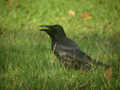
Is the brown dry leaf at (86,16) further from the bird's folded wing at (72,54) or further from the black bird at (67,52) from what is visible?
the bird's folded wing at (72,54)

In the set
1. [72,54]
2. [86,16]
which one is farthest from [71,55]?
[86,16]

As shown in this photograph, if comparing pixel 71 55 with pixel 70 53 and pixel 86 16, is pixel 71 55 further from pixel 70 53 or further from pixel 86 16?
pixel 86 16

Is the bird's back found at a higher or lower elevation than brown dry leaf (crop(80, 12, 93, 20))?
lower

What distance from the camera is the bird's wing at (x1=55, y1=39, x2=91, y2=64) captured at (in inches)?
161

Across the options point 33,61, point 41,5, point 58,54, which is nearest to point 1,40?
point 33,61

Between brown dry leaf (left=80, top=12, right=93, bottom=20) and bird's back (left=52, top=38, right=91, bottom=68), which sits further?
brown dry leaf (left=80, top=12, right=93, bottom=20)

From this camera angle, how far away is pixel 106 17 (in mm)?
9172

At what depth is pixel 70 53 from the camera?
166 inches

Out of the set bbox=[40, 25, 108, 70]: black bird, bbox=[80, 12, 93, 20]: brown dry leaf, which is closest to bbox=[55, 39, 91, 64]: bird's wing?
bbox=[40, 25, 108, 70]: black bird

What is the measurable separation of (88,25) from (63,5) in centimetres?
168

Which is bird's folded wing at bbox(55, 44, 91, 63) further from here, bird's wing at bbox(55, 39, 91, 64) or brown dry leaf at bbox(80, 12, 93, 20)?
brown dry leaf at bbox(80, 12, 93, 20)

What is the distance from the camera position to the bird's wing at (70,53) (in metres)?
4.10

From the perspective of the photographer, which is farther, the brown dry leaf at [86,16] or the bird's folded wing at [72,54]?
the brown dry leaf at [86,16]

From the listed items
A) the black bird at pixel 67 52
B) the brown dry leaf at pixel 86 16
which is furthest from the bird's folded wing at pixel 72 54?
the brown dry leaf at pixel 86 16
